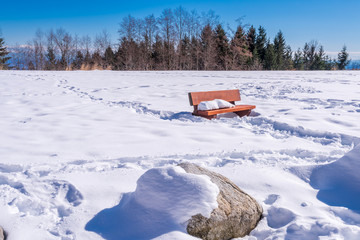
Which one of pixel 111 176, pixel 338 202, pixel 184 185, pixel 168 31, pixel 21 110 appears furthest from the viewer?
pixel 168 31

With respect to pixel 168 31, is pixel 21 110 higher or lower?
lower

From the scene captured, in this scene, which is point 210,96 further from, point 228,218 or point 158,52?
point 158,52

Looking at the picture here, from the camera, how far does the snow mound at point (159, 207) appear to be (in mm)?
2010

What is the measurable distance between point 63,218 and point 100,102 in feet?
18.0

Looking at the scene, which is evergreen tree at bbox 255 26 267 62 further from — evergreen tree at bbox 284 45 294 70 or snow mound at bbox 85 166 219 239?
snow mound at bbox 85 166 219 239

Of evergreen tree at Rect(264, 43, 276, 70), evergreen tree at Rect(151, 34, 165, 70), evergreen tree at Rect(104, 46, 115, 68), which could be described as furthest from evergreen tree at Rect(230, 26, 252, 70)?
evergreen tree at Rect(104, 46, 115, 68)

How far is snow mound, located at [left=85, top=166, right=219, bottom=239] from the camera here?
2.01 metres

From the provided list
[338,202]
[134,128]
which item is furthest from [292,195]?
[134,128]

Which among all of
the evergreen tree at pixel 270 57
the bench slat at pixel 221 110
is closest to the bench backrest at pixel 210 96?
the bench slat at pixel 221 110

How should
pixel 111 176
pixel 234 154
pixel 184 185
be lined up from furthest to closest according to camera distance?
pixel 234 154
pixel 111 176
pixel 184 185

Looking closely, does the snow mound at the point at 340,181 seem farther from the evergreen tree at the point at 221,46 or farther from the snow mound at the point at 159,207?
the evergreen tree at the point at 221,46

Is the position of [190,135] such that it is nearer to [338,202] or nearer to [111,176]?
[111,176]

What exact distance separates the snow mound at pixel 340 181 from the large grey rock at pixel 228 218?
32.5 inches

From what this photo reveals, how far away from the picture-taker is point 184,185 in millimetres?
2174
